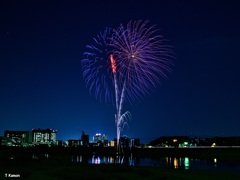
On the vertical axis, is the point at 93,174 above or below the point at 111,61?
below

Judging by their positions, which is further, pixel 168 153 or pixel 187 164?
pixel 168 153

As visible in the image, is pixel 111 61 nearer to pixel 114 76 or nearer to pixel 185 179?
pixel 114 76

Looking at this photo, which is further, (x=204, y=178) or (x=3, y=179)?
(x=204, y=178)

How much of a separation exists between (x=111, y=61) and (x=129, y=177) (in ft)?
61.2

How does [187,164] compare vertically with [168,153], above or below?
above

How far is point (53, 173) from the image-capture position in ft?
85.3

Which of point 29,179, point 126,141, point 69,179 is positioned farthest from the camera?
point 126,141

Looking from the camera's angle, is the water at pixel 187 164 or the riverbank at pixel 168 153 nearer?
the water at pixel 187 164

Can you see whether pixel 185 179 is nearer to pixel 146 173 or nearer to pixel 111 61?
pixel 146 173

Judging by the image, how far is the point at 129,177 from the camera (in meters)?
27.2

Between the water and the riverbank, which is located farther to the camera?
the riverbank

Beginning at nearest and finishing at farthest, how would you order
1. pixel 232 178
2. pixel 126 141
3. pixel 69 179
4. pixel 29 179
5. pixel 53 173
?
pixel 29 179 → pixel 69 179 → pixel 53 173 → pixel 232 178 → pixel 126 141

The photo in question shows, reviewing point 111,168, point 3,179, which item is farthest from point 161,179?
point 3,179

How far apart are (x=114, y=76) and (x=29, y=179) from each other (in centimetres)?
2444
